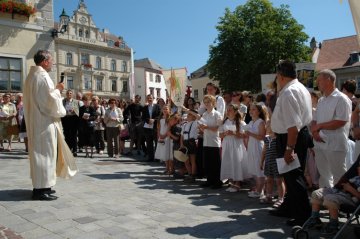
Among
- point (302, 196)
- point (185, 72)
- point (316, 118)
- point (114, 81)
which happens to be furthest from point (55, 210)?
point (114, 81)

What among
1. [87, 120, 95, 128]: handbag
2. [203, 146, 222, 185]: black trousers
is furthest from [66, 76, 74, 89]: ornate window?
[203, 146, 222, 185]: black trousers

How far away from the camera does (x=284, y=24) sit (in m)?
42.8

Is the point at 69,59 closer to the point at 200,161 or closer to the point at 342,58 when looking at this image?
the point at 342,58

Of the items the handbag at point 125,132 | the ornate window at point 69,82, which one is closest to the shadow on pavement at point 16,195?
the handbag at point 125,132

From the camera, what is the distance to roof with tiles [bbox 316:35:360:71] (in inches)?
1773

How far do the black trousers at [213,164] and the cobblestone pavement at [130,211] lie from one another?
1.05 feet

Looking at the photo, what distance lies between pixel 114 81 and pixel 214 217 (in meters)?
64.1

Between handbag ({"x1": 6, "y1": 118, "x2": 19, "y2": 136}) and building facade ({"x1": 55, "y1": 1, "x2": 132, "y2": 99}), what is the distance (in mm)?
47500

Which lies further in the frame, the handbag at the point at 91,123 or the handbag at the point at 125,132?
the handbag at the point at 125,132

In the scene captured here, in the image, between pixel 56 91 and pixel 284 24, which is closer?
pixel 56 91

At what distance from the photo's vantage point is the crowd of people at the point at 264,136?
474 centimetres

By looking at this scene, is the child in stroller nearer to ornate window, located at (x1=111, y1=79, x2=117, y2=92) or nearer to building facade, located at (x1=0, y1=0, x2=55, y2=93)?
building facade, located at (x1=0, y1=0, x2=55, y2=93)

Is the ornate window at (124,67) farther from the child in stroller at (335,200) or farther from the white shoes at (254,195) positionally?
the child in stroller at (335,200)

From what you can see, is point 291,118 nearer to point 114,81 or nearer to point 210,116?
point 210,116
